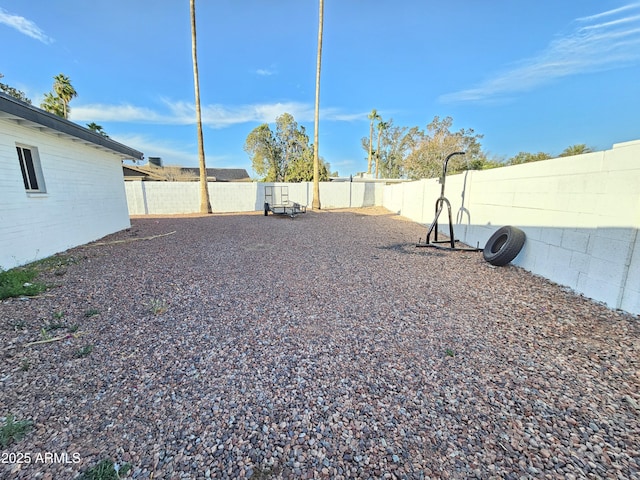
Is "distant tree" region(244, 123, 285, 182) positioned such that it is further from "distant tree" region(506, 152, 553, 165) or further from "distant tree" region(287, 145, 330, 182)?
"distant tree" region(506, 152, 553, 165)

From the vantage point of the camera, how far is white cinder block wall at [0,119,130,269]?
14.5ft

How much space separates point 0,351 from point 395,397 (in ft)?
11.0

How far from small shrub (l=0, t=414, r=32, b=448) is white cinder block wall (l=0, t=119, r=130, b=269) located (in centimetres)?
437

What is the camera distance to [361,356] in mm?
2229

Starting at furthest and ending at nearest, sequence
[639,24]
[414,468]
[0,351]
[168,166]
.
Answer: [168,166], [639,24], [0,351], [414,468]

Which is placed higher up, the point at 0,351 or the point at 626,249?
the point at 626,249

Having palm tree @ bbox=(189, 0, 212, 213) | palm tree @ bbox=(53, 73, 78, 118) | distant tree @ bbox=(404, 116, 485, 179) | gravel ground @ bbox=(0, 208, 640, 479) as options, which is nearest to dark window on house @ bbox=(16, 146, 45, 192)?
gravel ground @ bbox=(0, 208, 640, 479)

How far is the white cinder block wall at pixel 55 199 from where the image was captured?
443 cm

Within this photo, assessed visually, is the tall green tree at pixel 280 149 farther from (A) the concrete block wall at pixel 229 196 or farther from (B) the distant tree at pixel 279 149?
(A) the concrete block wall at pixel 229 196

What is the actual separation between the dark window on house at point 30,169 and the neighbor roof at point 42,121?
1.75 feet

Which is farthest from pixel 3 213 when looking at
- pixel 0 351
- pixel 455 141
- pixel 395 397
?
pixel 455 141

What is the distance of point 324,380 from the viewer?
1938 millimetres

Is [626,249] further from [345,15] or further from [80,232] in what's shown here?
[345,15]

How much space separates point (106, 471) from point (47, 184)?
6.73 meters
